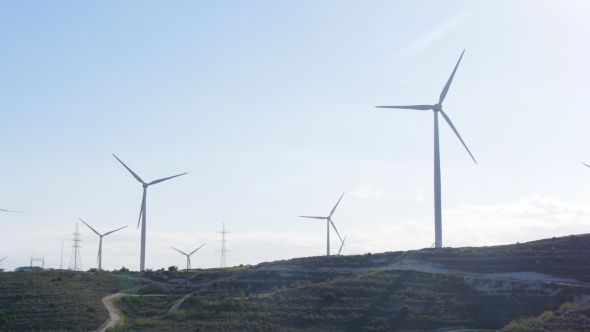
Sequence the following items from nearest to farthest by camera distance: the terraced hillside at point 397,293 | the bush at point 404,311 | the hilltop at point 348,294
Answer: the terraced hillside at point 397,293 < the hilltop at point 348,294 < the bush at point 404,311

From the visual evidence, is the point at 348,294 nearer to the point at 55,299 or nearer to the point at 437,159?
the point at 437,159

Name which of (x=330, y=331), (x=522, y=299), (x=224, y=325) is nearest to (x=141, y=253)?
(x=224, y=325)

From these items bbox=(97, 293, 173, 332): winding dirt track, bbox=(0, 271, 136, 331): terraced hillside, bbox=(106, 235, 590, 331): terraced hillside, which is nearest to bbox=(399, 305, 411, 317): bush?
bbox=(106, 235, 590, 331): terraced hillside

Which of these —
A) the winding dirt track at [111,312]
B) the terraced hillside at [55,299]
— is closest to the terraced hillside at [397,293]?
the winding dirt track at [111,312]

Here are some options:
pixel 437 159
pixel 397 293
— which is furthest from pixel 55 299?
pixel 437 159

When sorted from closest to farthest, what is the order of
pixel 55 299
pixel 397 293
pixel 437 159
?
1. pixel 397 293
2. pixel 55 299
3. pixel 437 159

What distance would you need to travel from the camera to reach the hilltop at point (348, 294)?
2837 inches

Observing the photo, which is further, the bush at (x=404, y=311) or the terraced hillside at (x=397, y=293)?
the bush at (x=404, y=311)

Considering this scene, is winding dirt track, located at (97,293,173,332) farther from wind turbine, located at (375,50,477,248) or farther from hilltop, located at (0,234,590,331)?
wind turbine, located at (375,50,477,248)

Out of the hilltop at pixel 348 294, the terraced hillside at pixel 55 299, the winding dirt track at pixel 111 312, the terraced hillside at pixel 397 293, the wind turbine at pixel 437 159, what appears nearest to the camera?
the terraced hillside at pixel 397 293

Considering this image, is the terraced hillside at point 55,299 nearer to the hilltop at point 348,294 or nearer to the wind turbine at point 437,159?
the hilltop at point 348,294

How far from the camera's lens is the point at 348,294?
83125mm

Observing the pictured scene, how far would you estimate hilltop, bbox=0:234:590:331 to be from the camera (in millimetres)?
72062

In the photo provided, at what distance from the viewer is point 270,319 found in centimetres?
7469
